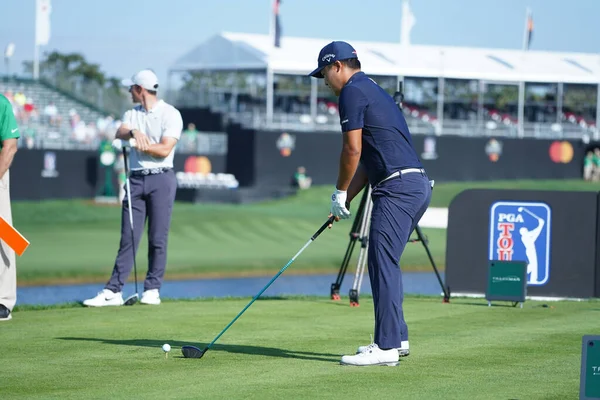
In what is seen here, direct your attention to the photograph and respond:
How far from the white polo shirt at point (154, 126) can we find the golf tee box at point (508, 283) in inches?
124

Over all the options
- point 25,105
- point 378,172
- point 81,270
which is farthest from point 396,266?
point 25,105

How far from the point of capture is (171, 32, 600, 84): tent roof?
144 ft

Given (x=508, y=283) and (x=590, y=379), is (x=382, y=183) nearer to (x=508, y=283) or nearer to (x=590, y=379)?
(x=590, y=379)

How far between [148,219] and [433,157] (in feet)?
104

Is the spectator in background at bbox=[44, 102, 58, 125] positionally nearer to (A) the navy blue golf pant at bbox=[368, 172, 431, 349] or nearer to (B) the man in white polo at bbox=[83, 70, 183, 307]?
(B) the man in white polo at bbox=[83, 70, 183, 307]

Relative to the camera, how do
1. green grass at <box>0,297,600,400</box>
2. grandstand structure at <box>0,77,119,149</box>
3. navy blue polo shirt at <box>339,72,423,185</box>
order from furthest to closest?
grandstand structure at <box>0,77,119,149</box> < navy blue polo shirt at <box>339,72,423,185</box> < green grass at <box>0,297,600,400</box>

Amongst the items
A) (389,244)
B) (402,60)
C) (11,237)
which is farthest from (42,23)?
(389,244)

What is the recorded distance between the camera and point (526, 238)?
1262cm

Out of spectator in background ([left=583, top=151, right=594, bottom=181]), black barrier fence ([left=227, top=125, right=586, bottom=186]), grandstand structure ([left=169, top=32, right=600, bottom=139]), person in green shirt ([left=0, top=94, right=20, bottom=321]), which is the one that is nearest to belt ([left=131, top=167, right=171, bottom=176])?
person in green shirt ([left=0, top=94, right=20, bottom=321])

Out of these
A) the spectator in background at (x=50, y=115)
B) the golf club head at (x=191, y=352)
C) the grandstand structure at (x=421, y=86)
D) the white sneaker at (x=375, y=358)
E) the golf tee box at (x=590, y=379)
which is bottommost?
the golf club head at (x=191, y=352)

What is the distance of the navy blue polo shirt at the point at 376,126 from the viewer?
6.89 m

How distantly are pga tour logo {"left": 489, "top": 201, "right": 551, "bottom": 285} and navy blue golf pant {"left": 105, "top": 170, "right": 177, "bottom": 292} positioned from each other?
12.6 ft

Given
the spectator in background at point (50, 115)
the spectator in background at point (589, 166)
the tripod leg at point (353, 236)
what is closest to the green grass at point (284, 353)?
the tripod leg at point (353, 236)

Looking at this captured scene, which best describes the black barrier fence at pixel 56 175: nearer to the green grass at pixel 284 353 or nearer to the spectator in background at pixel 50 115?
the spectator in background at pixel 50 115
